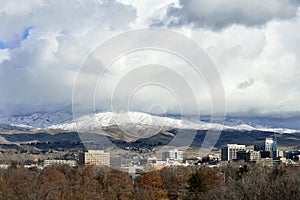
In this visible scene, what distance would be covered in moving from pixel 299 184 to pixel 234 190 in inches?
247

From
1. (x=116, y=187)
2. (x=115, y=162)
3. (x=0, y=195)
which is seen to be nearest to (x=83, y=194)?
(x=0, y=195)

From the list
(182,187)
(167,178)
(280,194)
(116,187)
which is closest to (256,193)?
(280,194)

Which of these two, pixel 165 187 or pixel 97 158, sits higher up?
pixel 97 158

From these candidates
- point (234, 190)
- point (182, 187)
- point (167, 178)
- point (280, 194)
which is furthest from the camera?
point (167, 178)

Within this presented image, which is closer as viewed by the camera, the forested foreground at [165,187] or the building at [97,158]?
the forested foreground at [165,187]

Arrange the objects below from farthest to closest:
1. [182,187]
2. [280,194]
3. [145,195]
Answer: [182,187] < [145,195] < [280,194]

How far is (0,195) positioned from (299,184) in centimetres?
2655

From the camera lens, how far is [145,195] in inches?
2265

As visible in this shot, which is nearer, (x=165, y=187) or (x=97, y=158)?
(x=165, y=187)

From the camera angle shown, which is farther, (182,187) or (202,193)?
(182,187)

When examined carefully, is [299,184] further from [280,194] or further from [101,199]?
[101,199]

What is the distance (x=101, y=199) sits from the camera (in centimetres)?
5094

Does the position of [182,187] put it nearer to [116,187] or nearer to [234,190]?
[116,187]

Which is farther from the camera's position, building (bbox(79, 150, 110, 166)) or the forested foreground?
building (bbox(79, 150, 110, 166))
